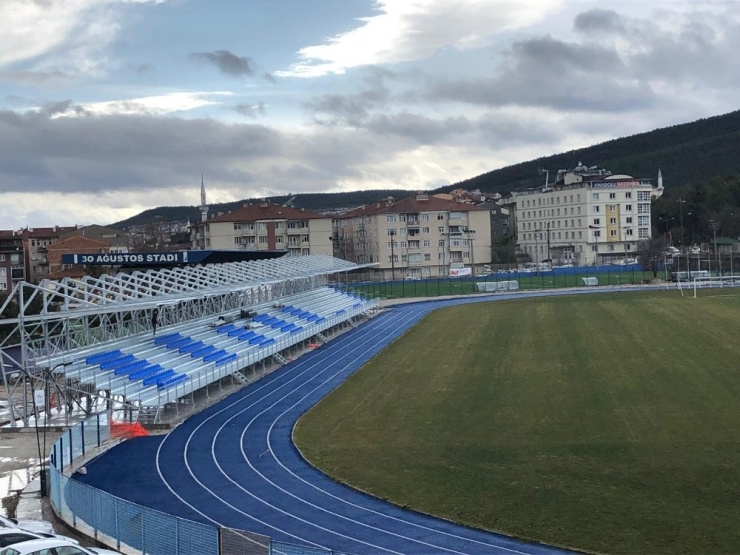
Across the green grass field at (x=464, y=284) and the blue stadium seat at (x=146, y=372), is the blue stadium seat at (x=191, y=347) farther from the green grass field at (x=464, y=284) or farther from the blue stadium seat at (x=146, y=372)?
the green grass field at (x=464, y=284)

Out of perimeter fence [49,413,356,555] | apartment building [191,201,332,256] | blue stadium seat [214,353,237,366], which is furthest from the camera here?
apartment building [191,201,332,256]

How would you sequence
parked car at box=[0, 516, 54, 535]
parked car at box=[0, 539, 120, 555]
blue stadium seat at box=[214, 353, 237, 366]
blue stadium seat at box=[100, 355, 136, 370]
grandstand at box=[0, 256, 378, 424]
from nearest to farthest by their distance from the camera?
parked car at box=[0, 539, 120, 555] → parked car at box=[0, 516, 54, 535] → grandstand at box=[0, 256, 378, 424] → blue stadium seat at box=[100, 355, 136, 370] → blue stadium seat at box=[214, 353, 237, 366]

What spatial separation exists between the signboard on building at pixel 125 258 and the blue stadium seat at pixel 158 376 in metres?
15.1

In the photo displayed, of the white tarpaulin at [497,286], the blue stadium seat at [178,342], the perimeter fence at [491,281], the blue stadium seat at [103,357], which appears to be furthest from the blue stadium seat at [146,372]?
the white tarpaulin at [497,286]

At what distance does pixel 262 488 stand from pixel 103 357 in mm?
12038

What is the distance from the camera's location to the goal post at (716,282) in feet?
242

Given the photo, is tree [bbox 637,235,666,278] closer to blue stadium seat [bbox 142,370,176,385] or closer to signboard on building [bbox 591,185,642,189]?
signboard on building [bbox 591,185,642,189]

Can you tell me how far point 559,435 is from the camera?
76.3 ft

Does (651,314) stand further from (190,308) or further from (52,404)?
(52,404)

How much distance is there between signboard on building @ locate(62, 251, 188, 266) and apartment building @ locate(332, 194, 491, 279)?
168 ft

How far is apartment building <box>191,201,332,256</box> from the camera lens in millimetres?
97438

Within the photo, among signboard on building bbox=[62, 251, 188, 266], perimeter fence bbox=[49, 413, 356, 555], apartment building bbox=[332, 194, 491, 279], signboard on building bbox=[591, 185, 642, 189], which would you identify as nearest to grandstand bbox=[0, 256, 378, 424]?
signboard on building bbox=[62, 251, 188, 266]

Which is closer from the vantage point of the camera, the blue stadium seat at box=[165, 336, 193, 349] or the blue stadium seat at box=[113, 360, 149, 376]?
the blue stadium seat at box=[113, 360, 149, 376]

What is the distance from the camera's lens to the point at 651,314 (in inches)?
2067
